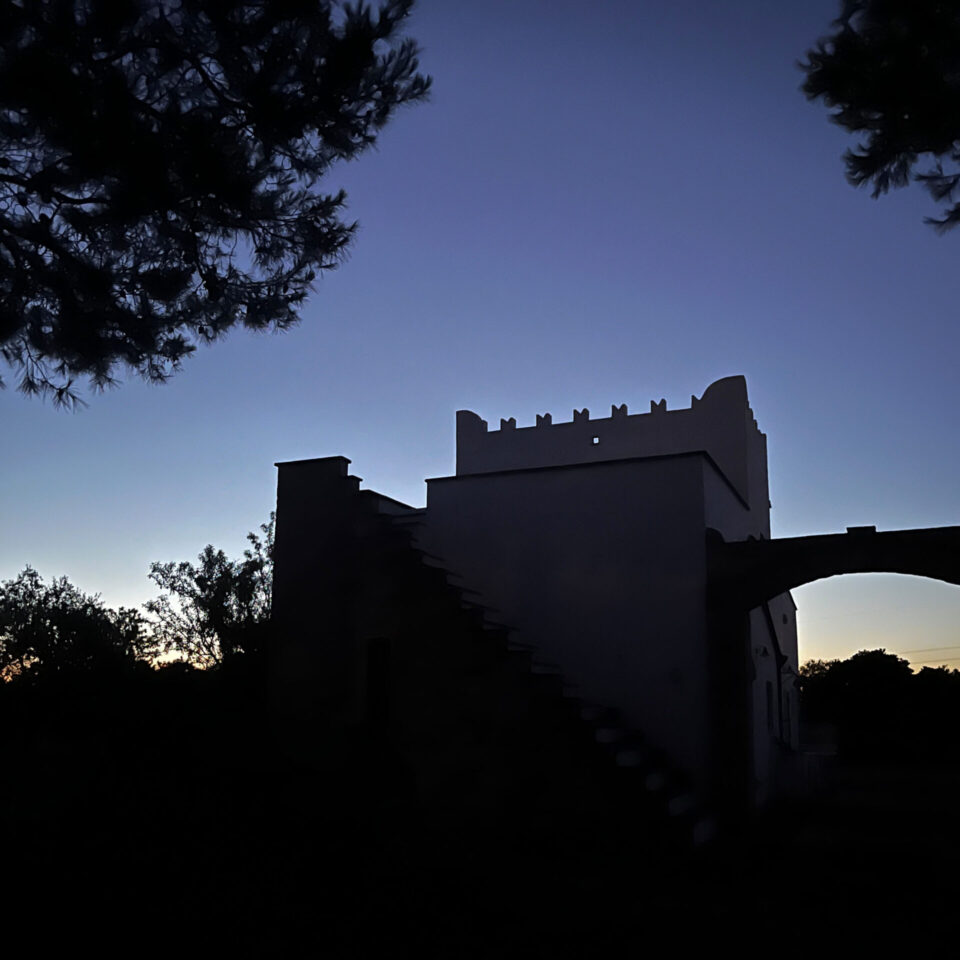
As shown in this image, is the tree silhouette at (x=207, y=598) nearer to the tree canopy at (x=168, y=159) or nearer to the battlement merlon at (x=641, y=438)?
the battlement merlon at (x=641, y=438)

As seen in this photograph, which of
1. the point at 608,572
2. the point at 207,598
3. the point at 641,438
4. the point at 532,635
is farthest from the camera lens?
the point at 207,598

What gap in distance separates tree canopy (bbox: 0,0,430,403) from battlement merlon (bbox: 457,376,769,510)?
7423 mm

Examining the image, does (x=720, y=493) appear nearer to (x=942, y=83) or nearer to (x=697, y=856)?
(x=697, y=856)

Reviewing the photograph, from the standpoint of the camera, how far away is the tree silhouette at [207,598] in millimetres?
20844

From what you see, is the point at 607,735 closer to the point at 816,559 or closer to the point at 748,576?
the point at 748,576

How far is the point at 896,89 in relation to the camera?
668 centimetres

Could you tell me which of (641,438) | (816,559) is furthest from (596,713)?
(641,438)

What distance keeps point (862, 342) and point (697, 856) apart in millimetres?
6855

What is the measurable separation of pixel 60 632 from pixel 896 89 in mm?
15657

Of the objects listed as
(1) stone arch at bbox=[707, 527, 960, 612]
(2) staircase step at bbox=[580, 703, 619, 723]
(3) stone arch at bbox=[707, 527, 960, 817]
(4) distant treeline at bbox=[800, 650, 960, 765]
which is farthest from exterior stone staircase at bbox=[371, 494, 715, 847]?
(4) distant treeline at bbox=[800, 650, 960, 765]

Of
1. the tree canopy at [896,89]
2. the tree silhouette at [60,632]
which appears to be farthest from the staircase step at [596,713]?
the tree silhouette at [60,632]

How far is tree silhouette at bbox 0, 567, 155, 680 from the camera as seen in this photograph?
11719 mm

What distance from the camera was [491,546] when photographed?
11.6 m

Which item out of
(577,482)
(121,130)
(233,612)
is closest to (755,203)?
(577,482)
